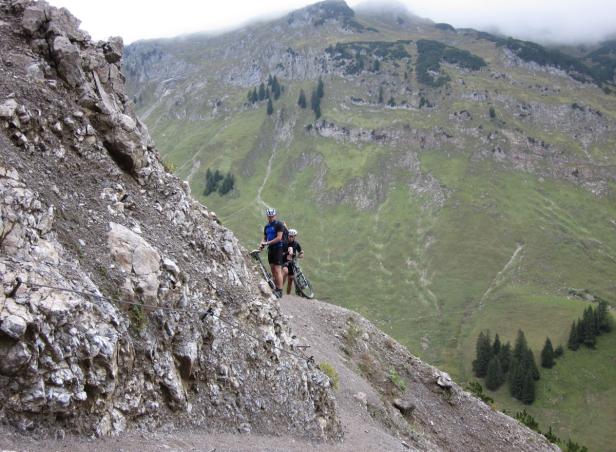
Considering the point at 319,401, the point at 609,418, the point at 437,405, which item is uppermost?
the point at 319,401

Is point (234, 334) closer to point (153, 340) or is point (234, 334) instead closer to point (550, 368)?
point (153, 340)

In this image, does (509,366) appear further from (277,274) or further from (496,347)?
(277,274)

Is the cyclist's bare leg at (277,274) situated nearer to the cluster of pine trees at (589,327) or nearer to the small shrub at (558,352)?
the small shrub at (558,352)

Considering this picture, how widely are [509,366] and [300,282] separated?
4862 inches

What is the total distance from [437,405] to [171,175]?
19764mm

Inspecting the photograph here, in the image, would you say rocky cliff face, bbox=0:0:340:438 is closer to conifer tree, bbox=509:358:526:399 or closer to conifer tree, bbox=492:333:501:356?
conifer tree, bbox=509:358:526:399

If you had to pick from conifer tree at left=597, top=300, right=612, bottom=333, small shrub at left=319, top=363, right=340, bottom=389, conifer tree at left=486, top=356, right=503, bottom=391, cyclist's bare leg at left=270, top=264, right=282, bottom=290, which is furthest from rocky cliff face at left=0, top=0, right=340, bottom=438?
conifer tree at left=597, top=300, right=612, bottom=333

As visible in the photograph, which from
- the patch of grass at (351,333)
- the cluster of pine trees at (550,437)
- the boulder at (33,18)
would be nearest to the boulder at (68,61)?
the boulder at (33,18)

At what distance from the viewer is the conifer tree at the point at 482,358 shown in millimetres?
138125

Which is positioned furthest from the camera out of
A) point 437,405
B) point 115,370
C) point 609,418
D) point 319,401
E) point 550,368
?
point 550,368

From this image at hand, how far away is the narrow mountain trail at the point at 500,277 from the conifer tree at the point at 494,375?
30448mm

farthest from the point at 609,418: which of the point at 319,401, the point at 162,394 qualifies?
the point at 162,394

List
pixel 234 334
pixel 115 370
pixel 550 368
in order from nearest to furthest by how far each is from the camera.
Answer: pixel 115 370, pixel 234 334, pixel 550 368

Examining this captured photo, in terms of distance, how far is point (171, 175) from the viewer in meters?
19.2
